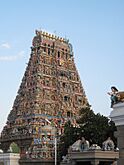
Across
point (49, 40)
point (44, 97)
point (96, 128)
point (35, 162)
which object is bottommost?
point (35, 162)

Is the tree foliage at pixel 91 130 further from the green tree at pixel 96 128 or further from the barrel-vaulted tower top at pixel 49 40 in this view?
the barrel-vaulted tower top at pixel 49 40

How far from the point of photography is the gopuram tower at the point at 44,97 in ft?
168

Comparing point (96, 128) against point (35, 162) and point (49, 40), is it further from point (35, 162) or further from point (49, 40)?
point (49, 40)

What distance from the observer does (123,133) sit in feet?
25.5

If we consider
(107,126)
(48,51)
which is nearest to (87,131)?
(107,126)

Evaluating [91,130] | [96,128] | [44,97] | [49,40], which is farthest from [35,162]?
[49,40]

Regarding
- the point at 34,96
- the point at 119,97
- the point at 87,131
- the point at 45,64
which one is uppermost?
the point at 45,64

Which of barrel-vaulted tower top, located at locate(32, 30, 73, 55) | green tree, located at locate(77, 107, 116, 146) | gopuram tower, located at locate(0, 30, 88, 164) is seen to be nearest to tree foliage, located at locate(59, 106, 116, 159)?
green tree, located at locate(77, 107, 116, 146)

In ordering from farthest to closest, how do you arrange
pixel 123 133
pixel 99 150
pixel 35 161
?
pixel 35 161, pixel 99 150, pixel 123 133

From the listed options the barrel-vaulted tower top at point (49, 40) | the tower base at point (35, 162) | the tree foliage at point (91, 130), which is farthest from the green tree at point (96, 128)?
the barrel-vaulted tower top at point (49, 40)

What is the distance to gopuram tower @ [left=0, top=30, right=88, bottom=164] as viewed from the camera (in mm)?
51156

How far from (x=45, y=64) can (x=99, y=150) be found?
32.5 metres

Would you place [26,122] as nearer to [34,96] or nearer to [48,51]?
[34,96]

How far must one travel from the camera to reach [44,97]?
5419cm
